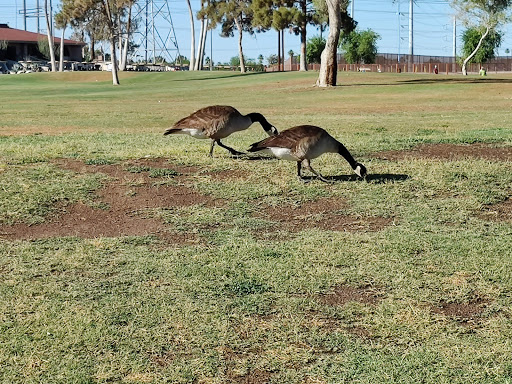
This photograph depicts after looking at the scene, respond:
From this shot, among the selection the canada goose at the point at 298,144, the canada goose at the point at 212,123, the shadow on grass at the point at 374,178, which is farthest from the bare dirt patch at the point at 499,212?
the canada goose at the point at 212,123

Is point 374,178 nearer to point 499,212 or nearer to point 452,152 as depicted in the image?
point 499,212

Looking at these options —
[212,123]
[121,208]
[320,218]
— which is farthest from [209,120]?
[320,218]

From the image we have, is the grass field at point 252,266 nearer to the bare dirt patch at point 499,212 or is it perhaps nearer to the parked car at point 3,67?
the bare dirt patch at point 499,212

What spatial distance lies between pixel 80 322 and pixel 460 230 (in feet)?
13.0

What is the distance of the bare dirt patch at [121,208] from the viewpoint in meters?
7.58

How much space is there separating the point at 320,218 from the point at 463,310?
8.97ft

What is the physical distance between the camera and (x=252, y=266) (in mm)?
6418

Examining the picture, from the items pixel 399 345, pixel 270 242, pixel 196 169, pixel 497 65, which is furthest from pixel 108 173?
pixel 497 65

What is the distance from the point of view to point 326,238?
7.27 meters

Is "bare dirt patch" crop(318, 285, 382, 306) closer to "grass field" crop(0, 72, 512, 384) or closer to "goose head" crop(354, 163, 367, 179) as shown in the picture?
"grass field" crop(0, 72, 512, 384)

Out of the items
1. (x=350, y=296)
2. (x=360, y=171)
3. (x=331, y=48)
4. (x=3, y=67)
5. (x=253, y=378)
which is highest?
(x=3, y=67)

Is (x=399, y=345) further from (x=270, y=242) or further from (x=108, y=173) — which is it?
(x=108, y=173)

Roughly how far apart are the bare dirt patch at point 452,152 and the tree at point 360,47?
9143 cm

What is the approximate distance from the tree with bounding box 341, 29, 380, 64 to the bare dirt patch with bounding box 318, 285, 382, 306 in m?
98.0
